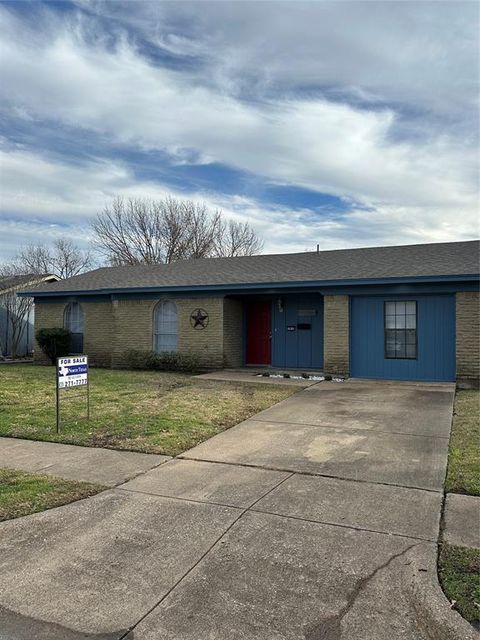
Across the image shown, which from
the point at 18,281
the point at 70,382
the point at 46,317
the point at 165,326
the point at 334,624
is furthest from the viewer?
the point at 18,281

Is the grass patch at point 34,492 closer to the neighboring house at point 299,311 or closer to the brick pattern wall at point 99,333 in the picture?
the neighboring house at point 299,311

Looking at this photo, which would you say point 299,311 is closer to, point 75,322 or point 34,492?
point 75,322

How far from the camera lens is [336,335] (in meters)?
14.2

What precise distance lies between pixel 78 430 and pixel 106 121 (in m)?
9.11

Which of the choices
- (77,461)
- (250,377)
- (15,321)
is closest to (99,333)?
(250,377)

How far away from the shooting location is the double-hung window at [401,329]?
44.6 ft

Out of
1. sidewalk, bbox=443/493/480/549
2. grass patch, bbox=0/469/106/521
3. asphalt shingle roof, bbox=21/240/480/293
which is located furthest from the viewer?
asphalt shingle roof, bbox=21/240/480/293

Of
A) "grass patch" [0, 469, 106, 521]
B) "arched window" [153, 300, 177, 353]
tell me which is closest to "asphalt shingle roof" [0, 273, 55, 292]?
"arched window" [153, 300, 177, 353]

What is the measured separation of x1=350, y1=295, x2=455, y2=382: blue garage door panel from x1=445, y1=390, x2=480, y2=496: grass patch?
3.43 meters

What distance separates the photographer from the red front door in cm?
1672

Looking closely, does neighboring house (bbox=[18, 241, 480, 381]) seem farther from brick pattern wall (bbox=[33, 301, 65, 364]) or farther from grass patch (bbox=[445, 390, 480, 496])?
grass patch (bbox=[445, 390, 480, 496])

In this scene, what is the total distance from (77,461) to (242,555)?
3.05 metres

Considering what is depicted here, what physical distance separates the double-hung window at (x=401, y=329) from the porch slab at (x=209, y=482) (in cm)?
912

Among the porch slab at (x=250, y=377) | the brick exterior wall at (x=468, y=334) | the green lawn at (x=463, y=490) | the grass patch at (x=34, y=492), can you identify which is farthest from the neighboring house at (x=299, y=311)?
the grass patch at (x=34, y=492)
